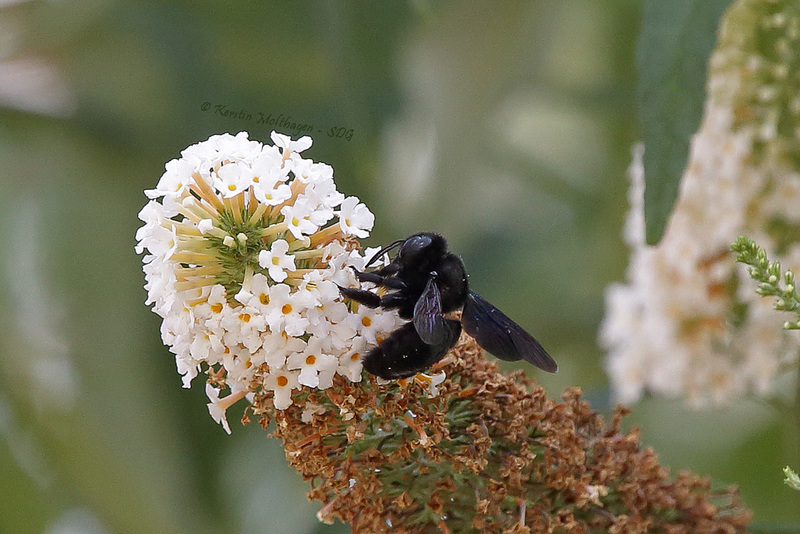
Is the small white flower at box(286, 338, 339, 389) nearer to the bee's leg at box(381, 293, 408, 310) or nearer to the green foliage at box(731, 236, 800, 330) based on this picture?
the bee's leg at box(381, 293, 408, 310)

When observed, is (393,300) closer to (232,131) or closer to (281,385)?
(281,385)

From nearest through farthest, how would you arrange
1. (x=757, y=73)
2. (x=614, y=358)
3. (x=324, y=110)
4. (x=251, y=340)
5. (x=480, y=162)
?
(x=251, y=340) → (x=757, y=73) → (x=614, y=358) → (x=324, y=110) → (x=480, y=162)

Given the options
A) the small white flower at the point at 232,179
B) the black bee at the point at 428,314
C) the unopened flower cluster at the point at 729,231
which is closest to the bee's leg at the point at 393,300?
the black bee at the point at 428,314

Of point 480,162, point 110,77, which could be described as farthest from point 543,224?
point 110,77

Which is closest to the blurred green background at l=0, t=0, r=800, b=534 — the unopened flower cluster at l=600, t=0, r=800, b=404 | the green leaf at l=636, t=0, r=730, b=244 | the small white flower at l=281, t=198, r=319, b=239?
the unopened flower cluster at l=600, t=0, r=800, b=404

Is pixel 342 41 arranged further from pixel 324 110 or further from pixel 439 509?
pixel 439 509

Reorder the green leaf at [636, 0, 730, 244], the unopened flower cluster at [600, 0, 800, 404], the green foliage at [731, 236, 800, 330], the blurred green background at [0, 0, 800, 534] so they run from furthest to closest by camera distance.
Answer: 1. the blurred green background at [0, 0, 800, 534]
2. the unopened flower cluster at [600, 0, 800, 404]
3. the green leaf at [636, 0, 730, 244]
4. the green foliage at [731, 236, 800, 330]

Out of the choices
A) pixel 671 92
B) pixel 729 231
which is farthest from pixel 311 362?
pixel 729 231

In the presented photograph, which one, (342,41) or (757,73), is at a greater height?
(342,41)
